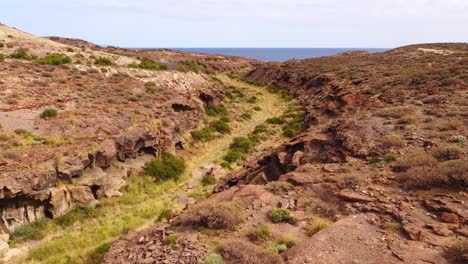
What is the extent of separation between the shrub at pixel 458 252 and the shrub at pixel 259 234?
5.14 m

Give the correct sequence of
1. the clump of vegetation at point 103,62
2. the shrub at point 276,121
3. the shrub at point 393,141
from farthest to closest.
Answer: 1. the shrub at point 276,121
2. the clump of vegetation at point 103,62
3. the shrub at point 393,141

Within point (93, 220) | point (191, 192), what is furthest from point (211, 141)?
point (93, 220)

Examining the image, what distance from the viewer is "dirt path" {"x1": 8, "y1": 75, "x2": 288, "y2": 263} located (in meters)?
15.1

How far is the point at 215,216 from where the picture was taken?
12.5 meters

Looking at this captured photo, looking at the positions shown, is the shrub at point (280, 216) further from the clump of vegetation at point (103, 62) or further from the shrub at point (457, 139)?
the clump of vegetation at point (103, 62)

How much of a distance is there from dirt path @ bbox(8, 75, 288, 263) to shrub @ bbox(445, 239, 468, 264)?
1300cm

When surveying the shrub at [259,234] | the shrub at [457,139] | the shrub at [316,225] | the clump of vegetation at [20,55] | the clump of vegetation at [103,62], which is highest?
the clump of vegetation at [20,55]

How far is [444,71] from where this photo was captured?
109ft

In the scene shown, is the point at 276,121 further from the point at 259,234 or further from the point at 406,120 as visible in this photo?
the point at 259,234

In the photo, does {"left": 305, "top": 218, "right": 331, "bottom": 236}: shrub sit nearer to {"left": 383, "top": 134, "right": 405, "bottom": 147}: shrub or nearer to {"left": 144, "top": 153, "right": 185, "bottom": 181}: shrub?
{"left": 383, "top": 134, "right": 405, "bottom": 147}: shrub

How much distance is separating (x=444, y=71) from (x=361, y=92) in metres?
7.67

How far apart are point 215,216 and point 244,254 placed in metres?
2.46

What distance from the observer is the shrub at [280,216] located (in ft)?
41.1

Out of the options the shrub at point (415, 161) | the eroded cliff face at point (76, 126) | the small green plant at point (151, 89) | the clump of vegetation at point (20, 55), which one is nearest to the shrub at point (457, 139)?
the shrub at point (415, 161)
